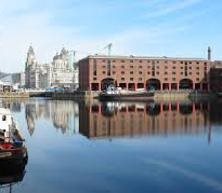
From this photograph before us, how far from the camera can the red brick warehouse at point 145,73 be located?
18750 cm

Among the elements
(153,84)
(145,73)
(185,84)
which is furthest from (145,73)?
(185,84)

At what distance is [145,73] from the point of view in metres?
193

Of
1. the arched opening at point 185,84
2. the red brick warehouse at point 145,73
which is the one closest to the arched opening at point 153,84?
the red brick warehouse at point 145,73

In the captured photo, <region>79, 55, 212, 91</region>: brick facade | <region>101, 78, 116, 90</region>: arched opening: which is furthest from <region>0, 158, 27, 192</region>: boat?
<region>101, 78, 116, 90</region>: arched opening

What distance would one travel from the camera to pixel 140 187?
2638 centimetres

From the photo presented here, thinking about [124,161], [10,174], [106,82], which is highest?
[106,82]

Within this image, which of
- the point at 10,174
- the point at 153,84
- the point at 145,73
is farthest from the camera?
the point at 153,84

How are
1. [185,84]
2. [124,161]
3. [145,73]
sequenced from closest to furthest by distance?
[124,161] < [145,73] < [185,84]

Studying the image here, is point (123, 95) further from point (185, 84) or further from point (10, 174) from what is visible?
point (10, 174)

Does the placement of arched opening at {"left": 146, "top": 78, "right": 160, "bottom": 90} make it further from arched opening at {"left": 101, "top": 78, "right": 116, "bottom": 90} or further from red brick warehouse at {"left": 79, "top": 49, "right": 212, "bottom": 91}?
arched opening at {"left": 101, "top": 78, "right": 116, "bottom": 90}

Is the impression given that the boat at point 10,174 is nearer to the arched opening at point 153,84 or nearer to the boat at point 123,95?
the boat at point 123,95

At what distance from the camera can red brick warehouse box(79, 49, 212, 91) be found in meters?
188

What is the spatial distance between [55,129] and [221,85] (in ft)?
479

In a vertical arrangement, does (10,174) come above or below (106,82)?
below
